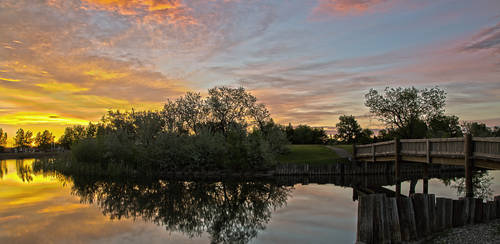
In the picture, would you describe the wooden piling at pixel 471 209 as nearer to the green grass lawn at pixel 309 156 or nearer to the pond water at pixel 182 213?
the pond water at pixel 182 213

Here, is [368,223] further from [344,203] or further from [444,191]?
[444,191]

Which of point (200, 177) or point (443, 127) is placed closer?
point (200, 177)

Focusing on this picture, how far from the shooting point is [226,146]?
1645 inches

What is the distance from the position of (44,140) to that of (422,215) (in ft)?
491

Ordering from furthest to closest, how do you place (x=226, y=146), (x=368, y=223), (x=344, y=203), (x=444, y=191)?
(x=226, y=146)
(x=444, y=191)
(x=344, y=203)
(x=368, y=223)

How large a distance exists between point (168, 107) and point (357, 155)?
121 ft

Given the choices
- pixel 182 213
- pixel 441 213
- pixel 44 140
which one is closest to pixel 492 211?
pixel 441 213

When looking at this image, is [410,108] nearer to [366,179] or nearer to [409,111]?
[409,111]

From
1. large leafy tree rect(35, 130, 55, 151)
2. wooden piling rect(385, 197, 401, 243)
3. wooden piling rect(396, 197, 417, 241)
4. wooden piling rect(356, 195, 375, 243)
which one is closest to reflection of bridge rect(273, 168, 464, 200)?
wooden piling rect(396, 197, 417, 241)

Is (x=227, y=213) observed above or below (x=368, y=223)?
below

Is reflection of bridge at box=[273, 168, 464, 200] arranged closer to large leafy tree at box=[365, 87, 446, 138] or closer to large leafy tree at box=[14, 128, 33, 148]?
large leafy tree at box=[365, 87, 446, 138]

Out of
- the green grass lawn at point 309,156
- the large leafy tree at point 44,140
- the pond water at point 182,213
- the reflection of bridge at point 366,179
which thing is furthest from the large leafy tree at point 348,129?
the large leafy tree at point 44,140

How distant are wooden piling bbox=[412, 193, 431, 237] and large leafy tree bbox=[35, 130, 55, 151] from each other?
149438 mm

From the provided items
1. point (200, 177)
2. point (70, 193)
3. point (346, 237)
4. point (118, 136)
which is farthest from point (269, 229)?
point (118, 136)
